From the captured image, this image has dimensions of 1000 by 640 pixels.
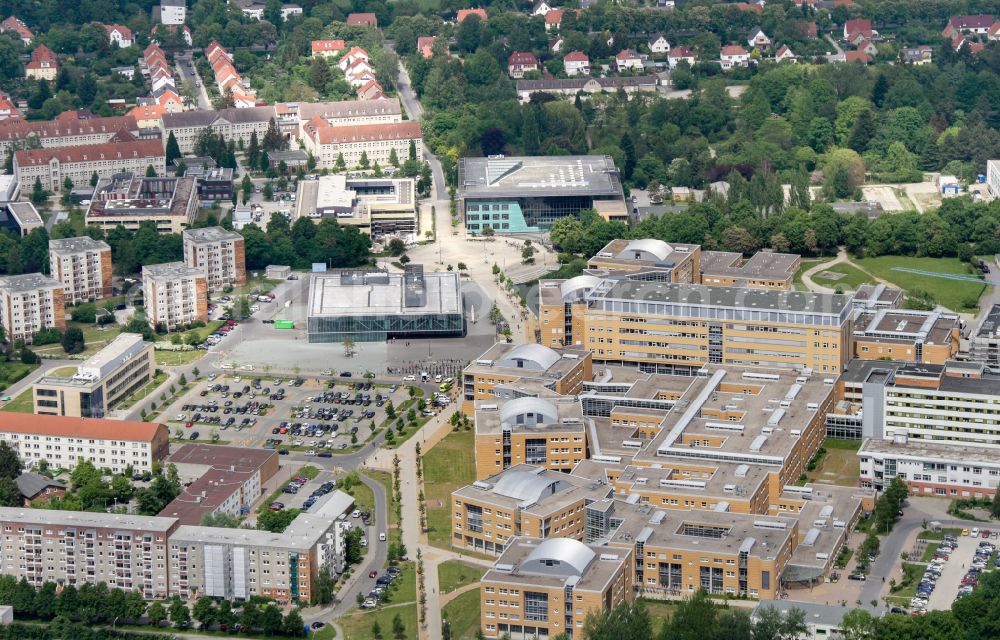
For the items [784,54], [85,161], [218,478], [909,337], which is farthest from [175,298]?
[784,54]

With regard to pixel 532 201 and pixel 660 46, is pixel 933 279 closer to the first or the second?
pixel 532 201

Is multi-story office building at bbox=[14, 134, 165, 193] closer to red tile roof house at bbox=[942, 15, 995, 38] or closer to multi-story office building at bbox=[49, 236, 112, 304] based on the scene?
multi-story office building at bbox=[49, 236, 112, 304]

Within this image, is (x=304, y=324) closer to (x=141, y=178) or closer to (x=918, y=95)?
(x=141, y=178)

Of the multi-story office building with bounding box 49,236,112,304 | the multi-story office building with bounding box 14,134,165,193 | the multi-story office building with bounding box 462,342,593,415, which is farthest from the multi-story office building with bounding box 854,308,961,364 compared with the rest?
the multi-story office building with bounding box 14,134,165,193

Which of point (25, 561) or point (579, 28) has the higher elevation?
point (579, 28)

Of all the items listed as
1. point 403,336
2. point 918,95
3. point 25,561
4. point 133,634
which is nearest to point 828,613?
point 133,634

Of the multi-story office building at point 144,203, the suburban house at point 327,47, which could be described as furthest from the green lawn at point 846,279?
the suburban house at point 327,47

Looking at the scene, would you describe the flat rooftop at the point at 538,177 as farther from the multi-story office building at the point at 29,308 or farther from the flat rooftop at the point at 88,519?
the flat rooftop at the point at 88,519
